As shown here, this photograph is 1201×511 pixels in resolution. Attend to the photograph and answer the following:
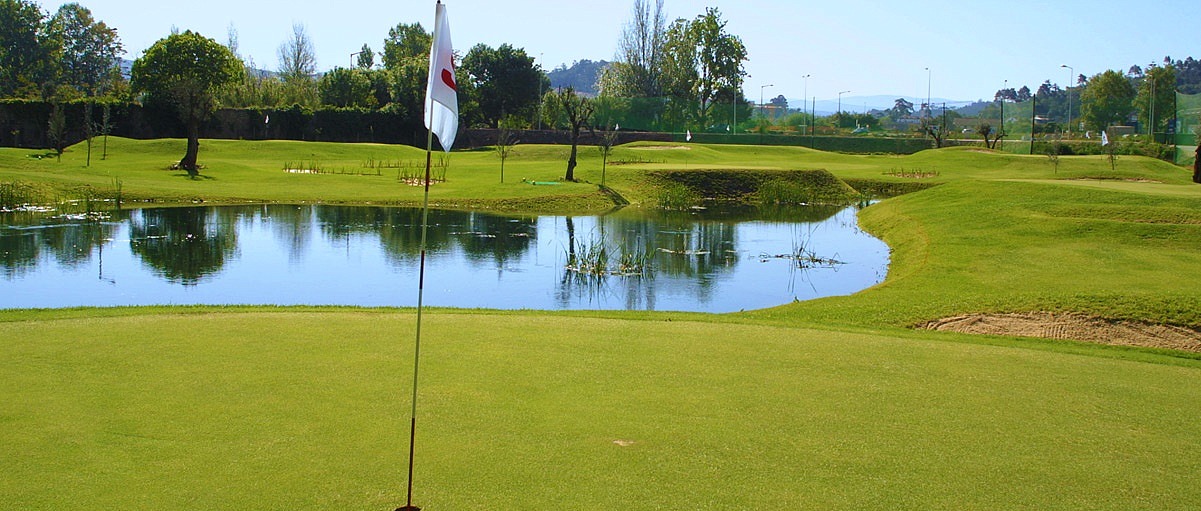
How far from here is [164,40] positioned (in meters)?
52.1

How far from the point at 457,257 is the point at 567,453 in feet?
50.1

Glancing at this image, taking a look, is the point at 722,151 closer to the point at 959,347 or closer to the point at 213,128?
the point at 213,128

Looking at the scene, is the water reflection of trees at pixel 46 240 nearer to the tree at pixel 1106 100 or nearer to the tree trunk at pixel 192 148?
the tree trunk at pixel 192 148

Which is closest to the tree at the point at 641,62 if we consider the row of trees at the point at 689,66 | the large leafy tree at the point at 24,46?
the row of trees at the point at 689,66

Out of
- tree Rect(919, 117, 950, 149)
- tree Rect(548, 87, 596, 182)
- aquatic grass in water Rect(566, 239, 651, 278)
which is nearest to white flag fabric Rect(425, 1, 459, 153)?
aquatic grass in water Rect(566, 239, 651, 278)

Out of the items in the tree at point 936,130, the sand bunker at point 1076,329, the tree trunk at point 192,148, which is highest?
the tree at point 936,130

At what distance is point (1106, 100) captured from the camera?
79000mm

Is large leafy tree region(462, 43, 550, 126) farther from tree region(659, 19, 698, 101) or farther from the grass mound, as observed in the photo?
the grass mound

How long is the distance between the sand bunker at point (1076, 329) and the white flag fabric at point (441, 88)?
29.6 feet

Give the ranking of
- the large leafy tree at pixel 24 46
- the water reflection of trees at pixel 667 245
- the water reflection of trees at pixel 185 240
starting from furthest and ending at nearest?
the large leafy tree at pixel 24 46
the water reflection of trees at pixel 185 240
the water reflection of trees at pixel 667 245

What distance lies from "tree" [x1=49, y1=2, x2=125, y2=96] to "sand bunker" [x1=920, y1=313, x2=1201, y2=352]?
92.4 meters

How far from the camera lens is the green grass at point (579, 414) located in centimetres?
481

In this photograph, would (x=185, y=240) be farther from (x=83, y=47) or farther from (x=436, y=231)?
(x=83, y=47)

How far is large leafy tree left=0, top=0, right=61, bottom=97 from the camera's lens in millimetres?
81125
